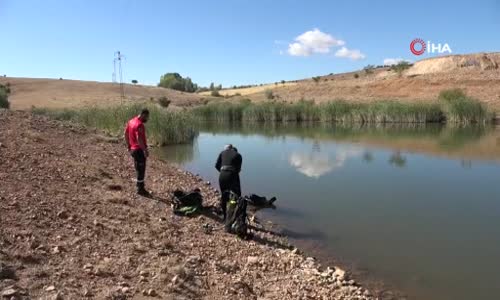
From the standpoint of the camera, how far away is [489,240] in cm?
966

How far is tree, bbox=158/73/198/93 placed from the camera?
13135 centimetres

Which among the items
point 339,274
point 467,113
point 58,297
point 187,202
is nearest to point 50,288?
point 58,297

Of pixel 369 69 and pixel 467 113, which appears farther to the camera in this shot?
pixel 369 69

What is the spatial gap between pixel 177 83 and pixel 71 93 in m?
51.4

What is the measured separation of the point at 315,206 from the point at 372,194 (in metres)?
2.44

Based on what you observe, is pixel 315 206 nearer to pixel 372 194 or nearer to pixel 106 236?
pixel 372 194

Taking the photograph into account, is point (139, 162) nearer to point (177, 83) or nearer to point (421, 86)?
point (421, 86)

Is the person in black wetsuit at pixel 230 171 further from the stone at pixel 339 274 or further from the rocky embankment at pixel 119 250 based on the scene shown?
the stone at pixel 339 274

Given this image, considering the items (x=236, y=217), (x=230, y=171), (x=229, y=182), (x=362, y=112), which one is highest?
(x=362, y=112)

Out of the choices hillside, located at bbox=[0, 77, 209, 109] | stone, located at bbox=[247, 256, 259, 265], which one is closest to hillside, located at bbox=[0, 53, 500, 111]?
hillside, located at bbox=[0, 77, 209, 109]

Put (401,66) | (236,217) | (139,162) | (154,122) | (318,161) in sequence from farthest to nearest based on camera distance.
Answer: (401,66), (154,122), (318,161), (139,162), (236,217)

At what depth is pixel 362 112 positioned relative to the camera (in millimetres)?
48594

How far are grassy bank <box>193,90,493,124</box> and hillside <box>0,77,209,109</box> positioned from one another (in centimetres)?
1905

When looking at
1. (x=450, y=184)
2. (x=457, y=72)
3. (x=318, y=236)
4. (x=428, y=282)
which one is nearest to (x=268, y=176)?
(x=450, y=184)
